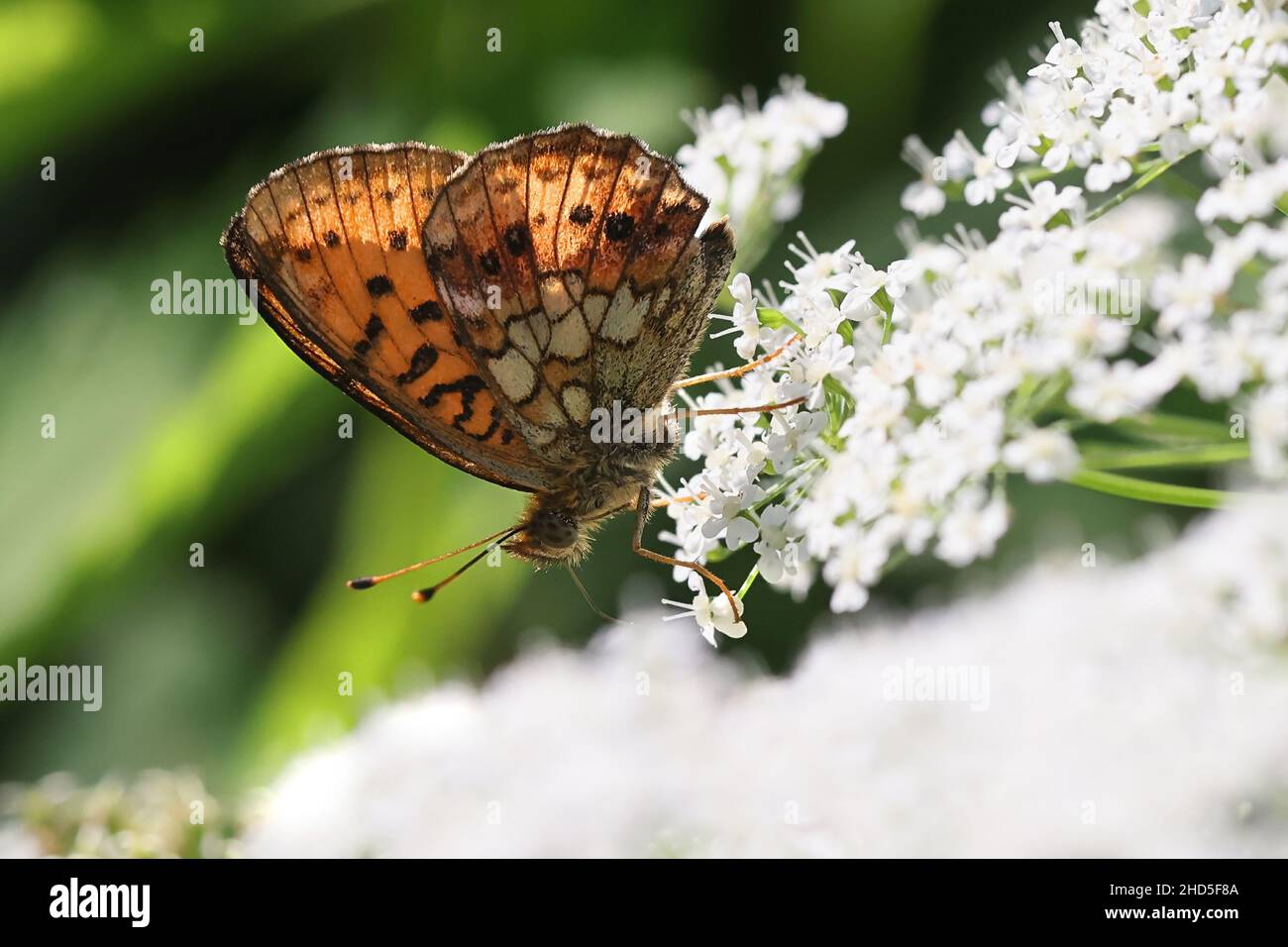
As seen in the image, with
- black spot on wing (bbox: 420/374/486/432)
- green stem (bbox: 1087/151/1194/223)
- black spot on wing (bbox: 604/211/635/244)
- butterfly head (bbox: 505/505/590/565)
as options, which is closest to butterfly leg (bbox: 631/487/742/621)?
butterfly head (bbox: 505/505/590/565)

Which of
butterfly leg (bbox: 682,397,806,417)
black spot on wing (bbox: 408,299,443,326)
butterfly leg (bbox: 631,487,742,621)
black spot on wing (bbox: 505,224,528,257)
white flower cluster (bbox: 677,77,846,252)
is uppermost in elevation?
white flower cluster (bbox: 677,77,846,252)

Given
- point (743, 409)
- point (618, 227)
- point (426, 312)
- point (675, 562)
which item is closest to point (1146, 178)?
point (743, 409)

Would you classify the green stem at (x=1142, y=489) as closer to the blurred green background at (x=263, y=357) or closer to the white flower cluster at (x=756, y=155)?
the white flower cluster at (x=756, y=155)

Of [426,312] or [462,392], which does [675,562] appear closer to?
[462,392]

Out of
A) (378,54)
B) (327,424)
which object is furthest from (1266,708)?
(378,54)

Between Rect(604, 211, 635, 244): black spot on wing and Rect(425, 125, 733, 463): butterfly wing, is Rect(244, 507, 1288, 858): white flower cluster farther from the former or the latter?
Rect(604, 211, 635, 244): black spot on wing

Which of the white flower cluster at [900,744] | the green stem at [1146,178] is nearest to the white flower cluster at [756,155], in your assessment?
the green stem at [1146,178]

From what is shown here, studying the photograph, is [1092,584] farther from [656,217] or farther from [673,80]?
[673,80]
